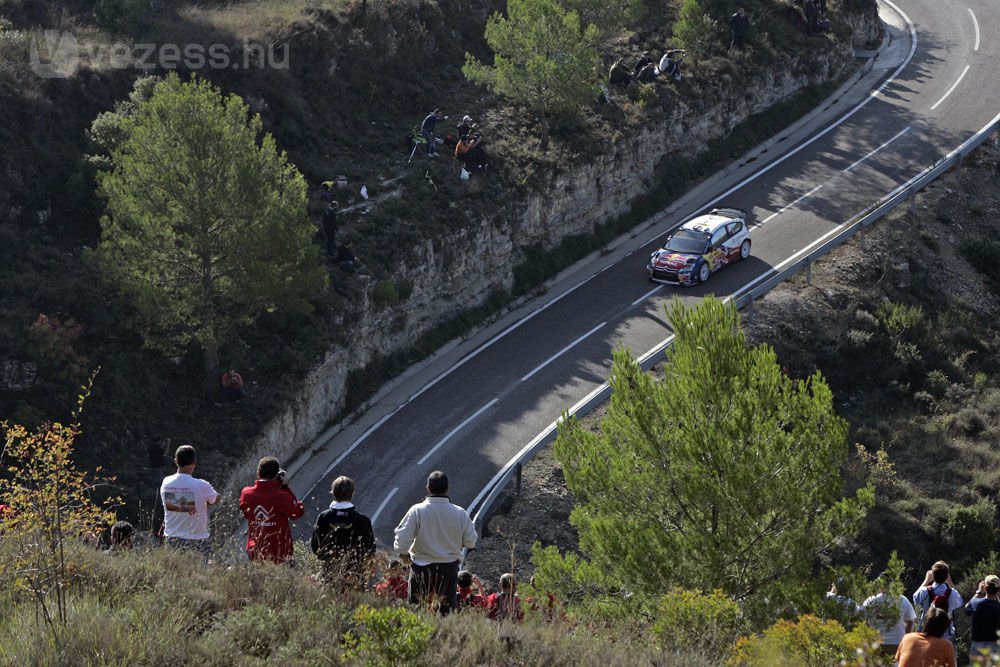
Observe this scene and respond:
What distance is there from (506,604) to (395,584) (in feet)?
4.04

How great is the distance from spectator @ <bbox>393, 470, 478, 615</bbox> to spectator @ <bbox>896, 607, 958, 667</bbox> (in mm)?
4435

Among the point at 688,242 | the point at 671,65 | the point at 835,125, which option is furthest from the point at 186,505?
the point at 835,125

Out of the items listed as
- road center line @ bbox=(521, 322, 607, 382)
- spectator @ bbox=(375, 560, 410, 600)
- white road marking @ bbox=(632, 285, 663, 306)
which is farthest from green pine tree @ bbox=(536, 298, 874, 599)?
white road marking @ bbox=(632, 285, 663, 306)

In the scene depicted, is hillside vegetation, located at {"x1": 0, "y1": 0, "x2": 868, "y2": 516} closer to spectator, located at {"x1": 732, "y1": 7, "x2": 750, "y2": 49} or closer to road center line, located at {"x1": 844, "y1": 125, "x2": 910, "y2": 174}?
spectator, located at {"x1": 732, "y1": 7, "x2": 750, "y2": 49}

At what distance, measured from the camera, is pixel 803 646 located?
10.5m

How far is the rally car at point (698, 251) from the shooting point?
34375mm

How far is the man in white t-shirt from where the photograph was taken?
13.1 m

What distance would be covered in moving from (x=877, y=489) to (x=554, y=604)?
16.7 meters

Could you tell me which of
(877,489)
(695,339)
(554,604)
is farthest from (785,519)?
(877,489)

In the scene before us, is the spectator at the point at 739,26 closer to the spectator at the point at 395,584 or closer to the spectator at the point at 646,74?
the spectator at the point at 646,74

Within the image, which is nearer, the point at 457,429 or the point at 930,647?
the point at 930,647

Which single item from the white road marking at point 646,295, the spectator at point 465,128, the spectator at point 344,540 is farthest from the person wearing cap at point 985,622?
the spectator at point 465,128

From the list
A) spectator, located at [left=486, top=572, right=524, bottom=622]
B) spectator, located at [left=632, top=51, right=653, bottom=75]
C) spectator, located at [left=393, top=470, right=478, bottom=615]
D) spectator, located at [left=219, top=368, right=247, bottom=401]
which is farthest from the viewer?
spectator, located at [left=632, top=51, right=653, bottom=75]

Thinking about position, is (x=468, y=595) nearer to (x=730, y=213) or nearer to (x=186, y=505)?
(x=186, y=505)
